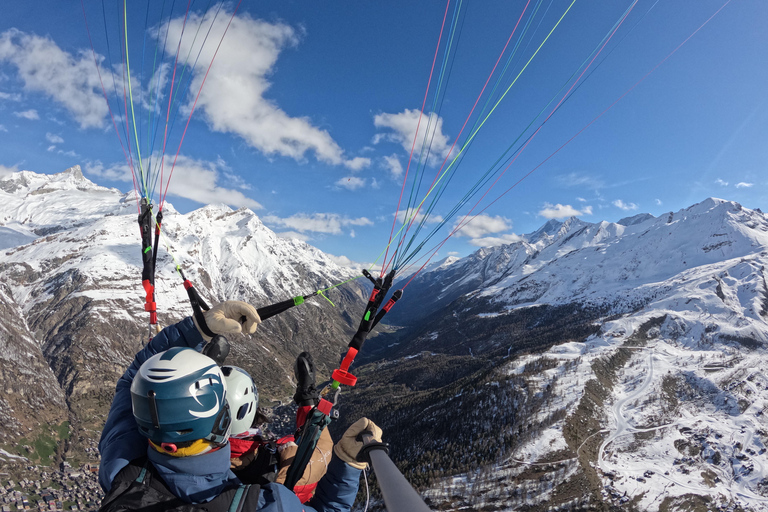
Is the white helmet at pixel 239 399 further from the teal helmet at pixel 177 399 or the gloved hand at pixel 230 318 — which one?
the teal helmet at pixel 177 399

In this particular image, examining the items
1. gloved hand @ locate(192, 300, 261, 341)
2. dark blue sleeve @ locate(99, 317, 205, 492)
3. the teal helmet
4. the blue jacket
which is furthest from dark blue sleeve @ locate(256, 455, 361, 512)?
gloved hand @ locate(192, 300, 261, 341)

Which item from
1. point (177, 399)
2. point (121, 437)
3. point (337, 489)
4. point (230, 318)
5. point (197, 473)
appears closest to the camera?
point (197, 473)

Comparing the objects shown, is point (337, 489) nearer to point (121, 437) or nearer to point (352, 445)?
point (352, 445)

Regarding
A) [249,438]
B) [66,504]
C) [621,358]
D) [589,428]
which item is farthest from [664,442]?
[66,504]

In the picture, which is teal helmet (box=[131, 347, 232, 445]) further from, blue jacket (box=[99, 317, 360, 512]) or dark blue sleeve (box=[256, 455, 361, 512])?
dark blue sleeve (box=[256, 455, 361, 512])

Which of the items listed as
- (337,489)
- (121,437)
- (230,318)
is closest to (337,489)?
(337,489)
